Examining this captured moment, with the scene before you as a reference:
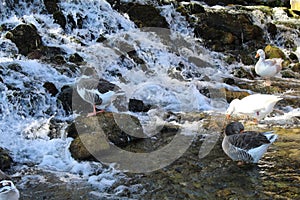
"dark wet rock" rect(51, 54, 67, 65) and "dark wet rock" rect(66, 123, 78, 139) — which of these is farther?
"dark wet rock" rect(51, 54, 67, 65)

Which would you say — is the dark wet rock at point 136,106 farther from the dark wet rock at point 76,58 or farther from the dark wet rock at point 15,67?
the dark wet rock at point 15,67

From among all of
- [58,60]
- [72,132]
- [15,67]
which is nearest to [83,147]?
[72,132]

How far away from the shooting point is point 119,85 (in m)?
12.9

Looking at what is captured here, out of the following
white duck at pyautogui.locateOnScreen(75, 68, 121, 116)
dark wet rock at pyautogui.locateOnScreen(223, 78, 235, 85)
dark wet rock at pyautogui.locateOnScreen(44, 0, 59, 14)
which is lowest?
dark wet rock at pyautogui.locateOnScreen(223, 78, 235, 85)

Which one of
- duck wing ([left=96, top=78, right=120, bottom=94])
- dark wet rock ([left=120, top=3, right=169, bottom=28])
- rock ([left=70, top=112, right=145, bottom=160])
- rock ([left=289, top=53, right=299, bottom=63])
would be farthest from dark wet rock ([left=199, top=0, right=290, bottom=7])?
rock ([left=70, top=112, right=145, bottom=160])

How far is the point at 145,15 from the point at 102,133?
10447 mm

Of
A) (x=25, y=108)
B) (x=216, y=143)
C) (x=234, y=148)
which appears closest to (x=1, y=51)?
(x=25, y=108)

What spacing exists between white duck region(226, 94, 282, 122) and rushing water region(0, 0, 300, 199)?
0.97 m

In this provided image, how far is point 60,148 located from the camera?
8.45m

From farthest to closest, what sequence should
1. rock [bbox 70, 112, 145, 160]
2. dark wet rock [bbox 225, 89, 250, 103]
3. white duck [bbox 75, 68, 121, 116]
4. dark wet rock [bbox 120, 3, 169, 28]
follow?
dark wet rock [bbox 120, 3, 169, 28] < dark wet rock [bbox 225, 89, 250, 103] < white duck [bbox 75, 68, 121, 116] < rock [bbox 70, 112, 145, 160]

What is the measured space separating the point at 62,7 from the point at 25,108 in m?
7.35

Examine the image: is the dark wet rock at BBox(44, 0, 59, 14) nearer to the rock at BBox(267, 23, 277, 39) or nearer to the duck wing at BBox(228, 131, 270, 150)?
the rock at BBox(267, 23, 277, 39)

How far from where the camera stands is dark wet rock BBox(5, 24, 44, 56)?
1351 cm

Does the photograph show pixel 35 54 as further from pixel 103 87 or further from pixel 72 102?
pixel 103 87
